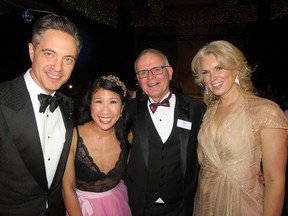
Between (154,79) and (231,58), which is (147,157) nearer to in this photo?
(154,79)

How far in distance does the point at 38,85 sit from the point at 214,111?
1.60 meters

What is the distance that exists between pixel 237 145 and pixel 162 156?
0.80 m

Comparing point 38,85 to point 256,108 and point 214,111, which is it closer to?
point 214,111

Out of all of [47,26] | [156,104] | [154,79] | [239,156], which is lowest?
[239,156]

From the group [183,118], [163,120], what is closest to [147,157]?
[163,120]

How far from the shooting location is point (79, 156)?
2359 millimetres

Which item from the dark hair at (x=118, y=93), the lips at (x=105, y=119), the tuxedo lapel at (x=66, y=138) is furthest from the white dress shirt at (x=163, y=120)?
the tuxedo lapel at (x=66, y=138)

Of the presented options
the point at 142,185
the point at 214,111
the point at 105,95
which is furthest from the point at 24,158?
the point at 214,111

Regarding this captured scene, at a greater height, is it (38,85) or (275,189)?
(38,85)

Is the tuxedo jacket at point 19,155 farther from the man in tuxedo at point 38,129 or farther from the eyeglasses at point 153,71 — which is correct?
the eyeglasses at point 153,71

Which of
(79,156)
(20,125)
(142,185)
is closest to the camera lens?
(20,125)

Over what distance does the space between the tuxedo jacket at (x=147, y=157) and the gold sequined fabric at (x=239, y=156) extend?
0.33m

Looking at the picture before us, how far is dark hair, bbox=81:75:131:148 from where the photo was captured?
7.94ft

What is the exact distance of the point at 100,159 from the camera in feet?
8.13
